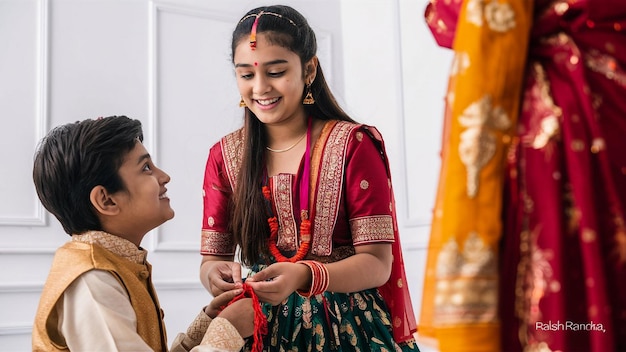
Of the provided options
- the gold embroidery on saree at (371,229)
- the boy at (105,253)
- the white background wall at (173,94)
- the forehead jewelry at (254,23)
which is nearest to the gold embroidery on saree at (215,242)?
the boy at (105,253)

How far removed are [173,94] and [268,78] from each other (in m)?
1.83

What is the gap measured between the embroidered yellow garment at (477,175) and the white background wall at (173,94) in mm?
2370

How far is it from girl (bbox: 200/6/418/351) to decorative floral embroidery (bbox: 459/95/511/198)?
73 cm

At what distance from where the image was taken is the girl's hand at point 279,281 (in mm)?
1644

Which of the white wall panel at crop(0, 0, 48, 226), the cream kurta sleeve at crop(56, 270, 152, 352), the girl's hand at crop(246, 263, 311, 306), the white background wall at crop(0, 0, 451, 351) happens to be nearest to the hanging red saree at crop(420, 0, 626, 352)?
the girl's hand at crop(246, 263, 311, 306)

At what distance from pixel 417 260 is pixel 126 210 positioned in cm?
227

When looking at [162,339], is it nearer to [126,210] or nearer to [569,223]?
[126,210]

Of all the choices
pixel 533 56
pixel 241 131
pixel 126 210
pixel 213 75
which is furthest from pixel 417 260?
pixel 533 56

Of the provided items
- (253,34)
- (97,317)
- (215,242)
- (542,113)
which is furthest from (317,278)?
(542,113)

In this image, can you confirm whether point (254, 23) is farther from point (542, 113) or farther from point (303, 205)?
point (542, 113)

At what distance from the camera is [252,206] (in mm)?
1894

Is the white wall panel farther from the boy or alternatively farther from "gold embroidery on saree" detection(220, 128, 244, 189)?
"gold embroidery on saree" detection(220, 128, 244, 189)

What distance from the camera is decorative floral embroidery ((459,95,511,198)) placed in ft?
3.49

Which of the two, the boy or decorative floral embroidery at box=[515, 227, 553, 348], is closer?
decorative floral embroidery at box=[515, 227, 553, 348]
